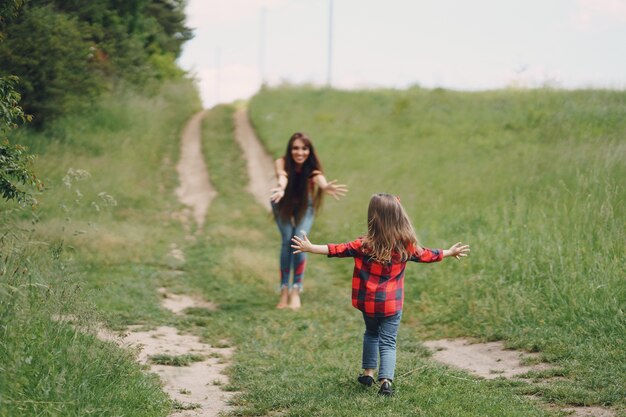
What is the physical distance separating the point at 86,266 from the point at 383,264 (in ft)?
21.8

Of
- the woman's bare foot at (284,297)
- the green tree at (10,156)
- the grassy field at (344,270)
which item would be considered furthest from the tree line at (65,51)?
the woman's bare foot at (284,297)

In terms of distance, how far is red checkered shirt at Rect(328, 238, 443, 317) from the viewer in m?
5.72

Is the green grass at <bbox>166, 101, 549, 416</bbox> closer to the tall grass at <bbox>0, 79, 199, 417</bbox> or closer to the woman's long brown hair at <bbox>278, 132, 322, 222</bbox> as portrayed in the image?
the tall grass at <bbox>0, 79, 199, 417</bbox>

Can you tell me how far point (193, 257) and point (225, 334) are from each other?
480cm

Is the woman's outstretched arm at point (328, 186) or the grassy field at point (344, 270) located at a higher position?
the woman's outstretched arm at point (328, 186)

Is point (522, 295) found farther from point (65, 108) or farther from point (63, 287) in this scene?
point (65, 108)

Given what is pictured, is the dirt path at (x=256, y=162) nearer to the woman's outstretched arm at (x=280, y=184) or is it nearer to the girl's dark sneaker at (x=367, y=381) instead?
the woman's outstretched arm at (x=280, y=184)

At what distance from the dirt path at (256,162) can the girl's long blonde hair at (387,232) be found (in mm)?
10782

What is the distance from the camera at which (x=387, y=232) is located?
5.66 meters

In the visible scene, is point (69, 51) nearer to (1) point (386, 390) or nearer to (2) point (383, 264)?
(2) point (383, 264)

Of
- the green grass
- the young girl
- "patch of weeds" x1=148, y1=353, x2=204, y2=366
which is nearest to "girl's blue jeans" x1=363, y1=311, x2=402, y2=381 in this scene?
the young girl

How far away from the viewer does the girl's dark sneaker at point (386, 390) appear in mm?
5559

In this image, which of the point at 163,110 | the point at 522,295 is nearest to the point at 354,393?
the point at 522,295

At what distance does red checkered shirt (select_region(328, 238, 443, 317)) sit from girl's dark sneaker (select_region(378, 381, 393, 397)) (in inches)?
22.3
